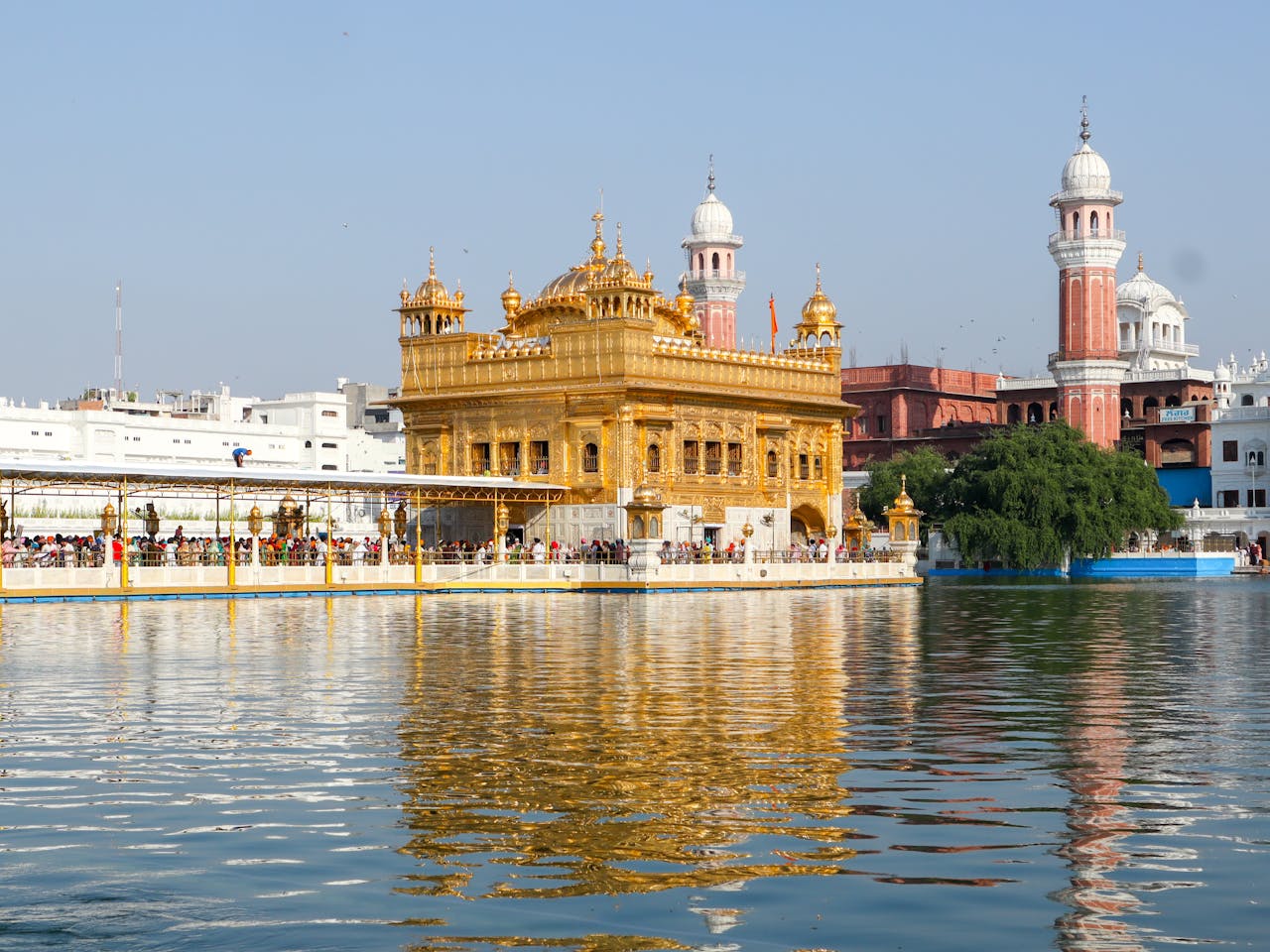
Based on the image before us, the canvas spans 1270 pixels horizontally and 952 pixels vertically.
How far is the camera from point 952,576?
77.0 metres

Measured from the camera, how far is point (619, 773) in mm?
11461

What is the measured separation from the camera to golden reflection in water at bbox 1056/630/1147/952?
738 centimetres

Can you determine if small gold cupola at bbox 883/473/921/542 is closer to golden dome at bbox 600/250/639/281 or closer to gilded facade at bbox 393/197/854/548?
gilded facade at bbox 393/197/854/548

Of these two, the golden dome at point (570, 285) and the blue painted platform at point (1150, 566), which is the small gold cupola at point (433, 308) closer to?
Answer: the golden dome at point (570, 285)

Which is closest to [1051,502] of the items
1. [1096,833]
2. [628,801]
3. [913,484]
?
[913,484]

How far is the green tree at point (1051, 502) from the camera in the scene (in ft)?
224

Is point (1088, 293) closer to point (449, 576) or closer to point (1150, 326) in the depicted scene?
point (1150, 326)

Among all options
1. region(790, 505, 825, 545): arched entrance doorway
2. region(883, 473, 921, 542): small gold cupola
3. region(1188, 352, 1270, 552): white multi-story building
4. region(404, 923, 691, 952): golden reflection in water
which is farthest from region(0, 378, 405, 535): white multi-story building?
region(404, 923, 691, 952): golden reflection in water

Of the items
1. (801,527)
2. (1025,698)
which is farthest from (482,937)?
(801,527)

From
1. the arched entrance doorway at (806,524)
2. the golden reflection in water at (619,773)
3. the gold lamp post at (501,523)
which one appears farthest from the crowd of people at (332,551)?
the golden reflection in water at (619,773)

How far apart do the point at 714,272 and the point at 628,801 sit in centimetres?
8948

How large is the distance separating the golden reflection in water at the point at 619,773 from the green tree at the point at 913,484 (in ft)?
192

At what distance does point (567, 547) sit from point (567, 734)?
127 ft

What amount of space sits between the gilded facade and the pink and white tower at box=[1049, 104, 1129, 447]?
32.1 m
